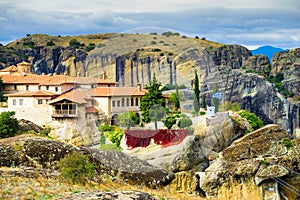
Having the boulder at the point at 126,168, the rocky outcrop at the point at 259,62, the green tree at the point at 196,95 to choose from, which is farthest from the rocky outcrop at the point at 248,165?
the rocky outcrop at the point at 259,62

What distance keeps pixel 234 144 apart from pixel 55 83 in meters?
9.90

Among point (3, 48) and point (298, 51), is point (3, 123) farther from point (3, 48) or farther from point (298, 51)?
point (298, 51)

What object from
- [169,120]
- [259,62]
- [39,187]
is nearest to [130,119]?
[169,120]

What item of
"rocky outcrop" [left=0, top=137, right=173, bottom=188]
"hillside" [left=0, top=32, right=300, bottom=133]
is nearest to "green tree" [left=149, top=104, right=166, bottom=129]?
"hillside" [left=0, top=32, right=300, bottom=133]

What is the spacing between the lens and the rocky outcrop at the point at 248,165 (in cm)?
1759

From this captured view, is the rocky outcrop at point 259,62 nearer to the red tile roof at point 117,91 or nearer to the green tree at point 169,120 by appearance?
the green tree at point 169,120

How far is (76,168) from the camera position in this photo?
8.55m

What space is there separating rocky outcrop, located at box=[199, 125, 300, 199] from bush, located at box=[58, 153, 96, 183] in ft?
28.4

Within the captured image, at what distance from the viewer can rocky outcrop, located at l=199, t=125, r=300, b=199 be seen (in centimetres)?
1759

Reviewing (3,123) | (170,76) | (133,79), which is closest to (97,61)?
(133,79)

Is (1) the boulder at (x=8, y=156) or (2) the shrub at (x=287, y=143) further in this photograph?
(2) the shrub at (x=287, y=143)

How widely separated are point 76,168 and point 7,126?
584 inches

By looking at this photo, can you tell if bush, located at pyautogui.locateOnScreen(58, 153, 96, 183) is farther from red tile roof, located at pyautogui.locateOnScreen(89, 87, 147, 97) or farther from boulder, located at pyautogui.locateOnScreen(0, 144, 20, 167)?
red tile roof, located at pyautogui.locateOnScreen(89, 87, 147, 97)

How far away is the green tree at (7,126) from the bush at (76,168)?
540 inches
